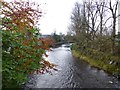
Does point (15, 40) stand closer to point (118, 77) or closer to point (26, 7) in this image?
point (26, 7)

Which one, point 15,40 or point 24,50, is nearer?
point 15,40

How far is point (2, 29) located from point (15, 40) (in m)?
0.58

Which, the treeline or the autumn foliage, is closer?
the autumn foliage

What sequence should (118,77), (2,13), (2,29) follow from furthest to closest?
(118,77) → (2,13) → (2,29)

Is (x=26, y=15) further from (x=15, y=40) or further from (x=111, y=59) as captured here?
(x=111, y=59)

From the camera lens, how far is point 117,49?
23953 mm

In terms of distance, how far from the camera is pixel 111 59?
22203 millimetres

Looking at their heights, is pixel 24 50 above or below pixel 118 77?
above

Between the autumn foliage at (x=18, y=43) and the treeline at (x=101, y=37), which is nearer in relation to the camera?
the autumn foliage at (x=18, y=43)

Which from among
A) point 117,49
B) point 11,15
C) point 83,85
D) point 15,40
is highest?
point 11,15

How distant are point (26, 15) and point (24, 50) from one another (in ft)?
6.56

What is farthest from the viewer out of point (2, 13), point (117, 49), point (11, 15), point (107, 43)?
point (107, 43)

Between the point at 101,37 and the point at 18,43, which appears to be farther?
the point at 101,37

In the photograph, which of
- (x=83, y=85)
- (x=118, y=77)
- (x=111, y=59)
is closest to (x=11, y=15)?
(x=83, y=85)
